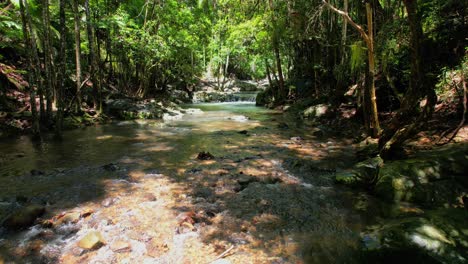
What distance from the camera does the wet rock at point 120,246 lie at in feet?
12.8

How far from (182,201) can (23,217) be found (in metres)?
2.40

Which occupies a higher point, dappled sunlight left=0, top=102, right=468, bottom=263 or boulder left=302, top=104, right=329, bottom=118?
boulder left=302, top=104, right=329, bottom=118

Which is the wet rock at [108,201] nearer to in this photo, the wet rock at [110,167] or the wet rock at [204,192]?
the wet rock at [204,192]

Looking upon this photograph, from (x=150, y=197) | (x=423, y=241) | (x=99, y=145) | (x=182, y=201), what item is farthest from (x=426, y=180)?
(x=99, y=145)

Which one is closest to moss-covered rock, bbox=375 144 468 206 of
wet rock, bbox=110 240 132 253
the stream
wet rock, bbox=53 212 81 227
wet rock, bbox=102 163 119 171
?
the stream

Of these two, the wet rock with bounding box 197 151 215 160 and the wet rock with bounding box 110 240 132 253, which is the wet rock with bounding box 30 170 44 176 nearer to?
the wet rock with bounding box 197 151 215 160

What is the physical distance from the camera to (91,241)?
3998mm

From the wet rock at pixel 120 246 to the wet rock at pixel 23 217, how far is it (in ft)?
4.91

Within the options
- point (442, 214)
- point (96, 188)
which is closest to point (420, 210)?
point (442, 214)

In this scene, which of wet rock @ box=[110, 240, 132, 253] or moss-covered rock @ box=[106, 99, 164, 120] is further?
moss-covered rock @ box=[106, 99, 164, 120]

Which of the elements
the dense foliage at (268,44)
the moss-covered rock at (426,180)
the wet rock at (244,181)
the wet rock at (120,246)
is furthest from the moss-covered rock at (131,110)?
the moss-covered rock at (426,180)

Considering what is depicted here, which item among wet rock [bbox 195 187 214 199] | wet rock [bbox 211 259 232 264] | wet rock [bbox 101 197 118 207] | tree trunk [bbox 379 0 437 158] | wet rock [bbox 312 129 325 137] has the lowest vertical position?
wet rock [bbox 211 259 232 264]

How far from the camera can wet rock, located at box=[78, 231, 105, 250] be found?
394cm

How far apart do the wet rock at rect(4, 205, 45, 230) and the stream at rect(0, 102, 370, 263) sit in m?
0.12
